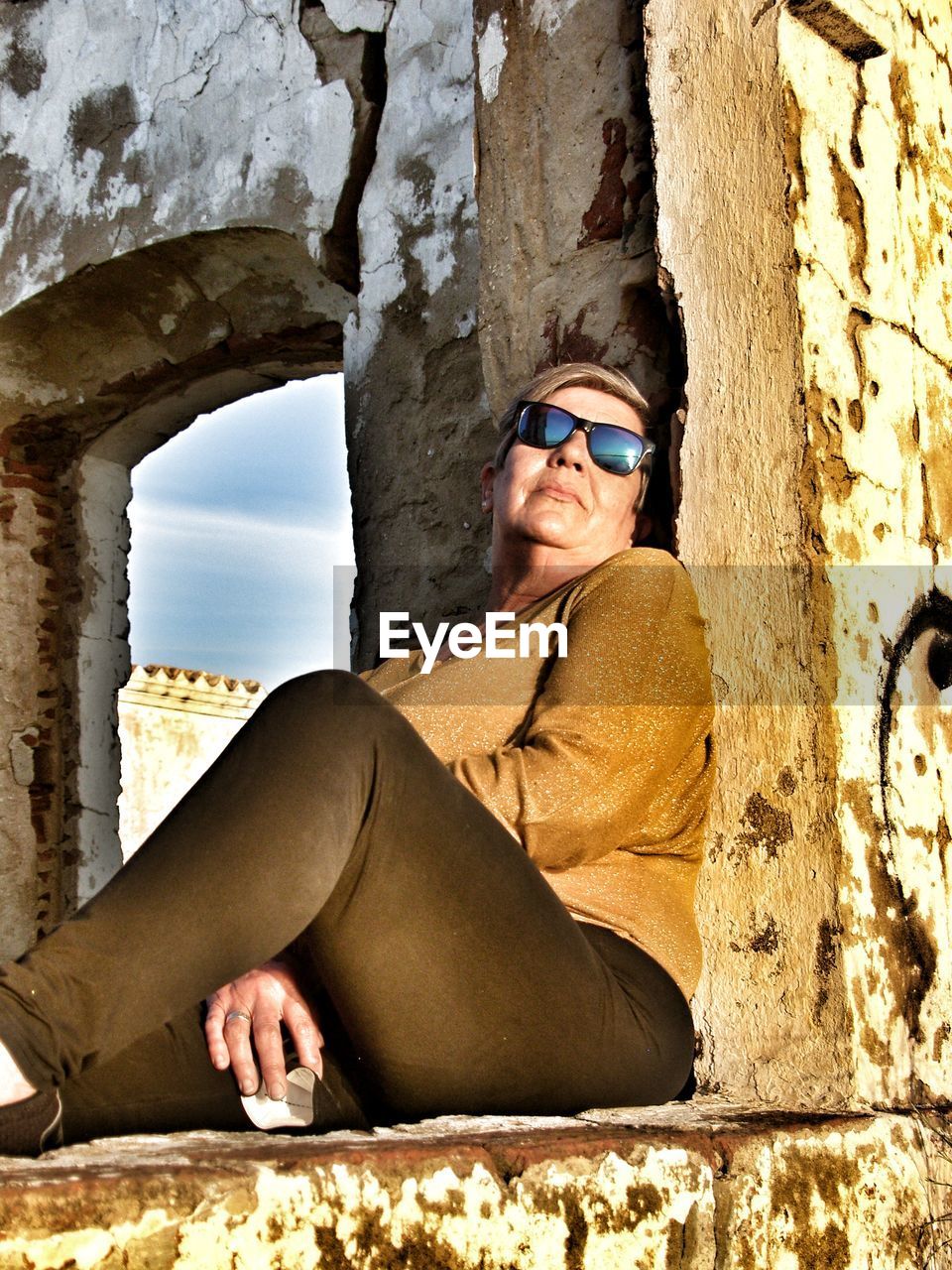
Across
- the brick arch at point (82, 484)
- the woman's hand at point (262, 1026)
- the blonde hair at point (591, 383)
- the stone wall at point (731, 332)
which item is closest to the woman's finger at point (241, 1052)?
the woman's hand at point (262, 1026)

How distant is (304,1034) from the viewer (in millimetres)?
1508

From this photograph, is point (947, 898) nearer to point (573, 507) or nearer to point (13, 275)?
point (573, 507)

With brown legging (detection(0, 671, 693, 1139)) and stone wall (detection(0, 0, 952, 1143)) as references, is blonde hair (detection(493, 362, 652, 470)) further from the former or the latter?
brown legging (detection(0, 671, 693, 1139))

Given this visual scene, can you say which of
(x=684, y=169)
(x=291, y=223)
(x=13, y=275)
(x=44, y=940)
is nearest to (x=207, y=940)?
(x=44, y=940)

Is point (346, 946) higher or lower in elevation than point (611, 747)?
lower

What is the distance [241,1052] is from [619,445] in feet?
3.49

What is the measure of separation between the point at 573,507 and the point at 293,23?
7.40ft

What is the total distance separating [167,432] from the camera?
494cm

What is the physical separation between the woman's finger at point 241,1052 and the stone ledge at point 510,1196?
0.28ft

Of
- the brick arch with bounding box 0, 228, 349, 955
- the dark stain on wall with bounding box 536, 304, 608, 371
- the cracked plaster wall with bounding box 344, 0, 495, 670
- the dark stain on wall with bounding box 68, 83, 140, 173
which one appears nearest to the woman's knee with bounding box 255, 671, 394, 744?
the dark stain on wall with bounding box 536, 304, 608, 371

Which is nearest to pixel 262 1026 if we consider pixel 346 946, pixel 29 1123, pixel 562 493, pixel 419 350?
pixel 346 946

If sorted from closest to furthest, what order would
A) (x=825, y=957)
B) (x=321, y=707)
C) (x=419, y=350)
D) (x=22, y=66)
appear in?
(x=321, y=707) → (x=825, y=957) → (x=419, y=350) → (x=22, y=66)

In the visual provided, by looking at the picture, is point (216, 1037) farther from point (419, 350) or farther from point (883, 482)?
point (419, 350)

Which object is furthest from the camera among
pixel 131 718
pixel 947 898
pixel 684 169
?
pixel 131 718
